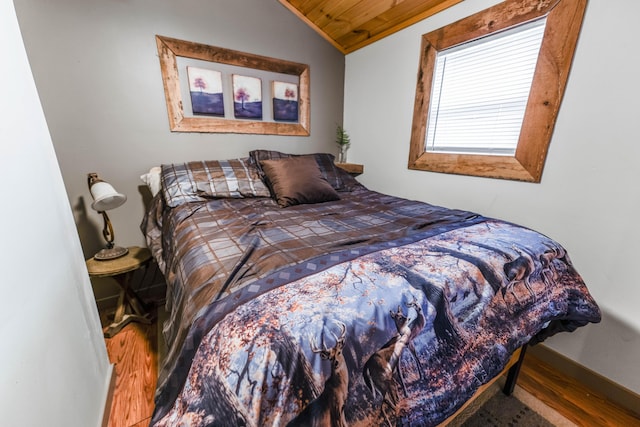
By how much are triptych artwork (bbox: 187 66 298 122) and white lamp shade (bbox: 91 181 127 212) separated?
0.92 m

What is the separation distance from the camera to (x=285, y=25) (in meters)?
2.29

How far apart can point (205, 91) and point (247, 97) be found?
0.34 meters

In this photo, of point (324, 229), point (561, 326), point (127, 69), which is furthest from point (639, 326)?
point (127, 69)

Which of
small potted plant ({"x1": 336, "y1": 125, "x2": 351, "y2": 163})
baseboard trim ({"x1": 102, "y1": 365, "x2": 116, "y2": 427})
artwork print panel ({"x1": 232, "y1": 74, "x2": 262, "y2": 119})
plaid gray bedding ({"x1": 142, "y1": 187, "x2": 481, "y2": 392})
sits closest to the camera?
plaid gray bedding ({"x1": 142, "y1": 187, "x2": 481, "y2": 392})

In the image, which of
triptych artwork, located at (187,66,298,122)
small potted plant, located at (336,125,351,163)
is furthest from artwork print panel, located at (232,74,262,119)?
small potted plant, located at (336,125,351,163)

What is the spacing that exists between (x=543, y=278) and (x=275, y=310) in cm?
113

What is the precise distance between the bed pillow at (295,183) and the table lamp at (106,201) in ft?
3.04

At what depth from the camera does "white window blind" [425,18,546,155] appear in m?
1.53

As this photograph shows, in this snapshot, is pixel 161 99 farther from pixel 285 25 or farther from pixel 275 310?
pixel 275 310

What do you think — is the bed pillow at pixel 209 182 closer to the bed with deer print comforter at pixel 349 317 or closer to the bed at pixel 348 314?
the bed at pixel 348 314

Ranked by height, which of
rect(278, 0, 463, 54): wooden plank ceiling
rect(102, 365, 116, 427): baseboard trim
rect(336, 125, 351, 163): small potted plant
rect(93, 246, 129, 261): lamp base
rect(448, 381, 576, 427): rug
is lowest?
rect(448, 381, 576, 427): rug

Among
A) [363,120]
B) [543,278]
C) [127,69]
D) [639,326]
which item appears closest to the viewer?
[543,278]

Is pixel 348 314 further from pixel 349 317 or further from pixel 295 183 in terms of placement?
pixel 295 183

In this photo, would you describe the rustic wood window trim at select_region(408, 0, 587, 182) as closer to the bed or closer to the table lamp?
the bed
